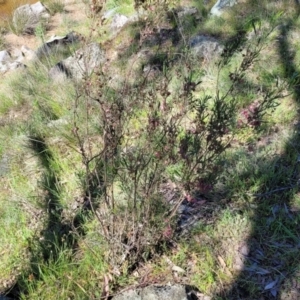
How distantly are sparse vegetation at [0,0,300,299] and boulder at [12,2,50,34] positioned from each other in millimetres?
4189

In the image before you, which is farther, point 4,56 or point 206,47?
Answer: point 4,56

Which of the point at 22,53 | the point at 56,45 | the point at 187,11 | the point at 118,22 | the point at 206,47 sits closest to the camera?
the point at 206,47

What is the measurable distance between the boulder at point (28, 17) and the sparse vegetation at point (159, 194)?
13.7 ft

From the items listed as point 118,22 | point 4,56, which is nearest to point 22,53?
point 4,56

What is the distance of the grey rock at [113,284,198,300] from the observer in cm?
201

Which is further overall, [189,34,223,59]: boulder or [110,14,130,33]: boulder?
[110,14,130,33]: boulder

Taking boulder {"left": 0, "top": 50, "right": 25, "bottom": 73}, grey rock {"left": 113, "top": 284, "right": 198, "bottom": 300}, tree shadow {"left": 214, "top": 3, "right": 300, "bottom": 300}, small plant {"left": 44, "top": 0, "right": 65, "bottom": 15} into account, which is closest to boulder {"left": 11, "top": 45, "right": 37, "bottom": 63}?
boulder {"left": 0, "top": 50, "right": 25, "bottom": 73}

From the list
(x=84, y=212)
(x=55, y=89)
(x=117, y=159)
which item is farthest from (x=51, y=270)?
(x=55, y=89)

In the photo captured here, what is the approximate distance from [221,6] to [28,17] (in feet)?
13.6

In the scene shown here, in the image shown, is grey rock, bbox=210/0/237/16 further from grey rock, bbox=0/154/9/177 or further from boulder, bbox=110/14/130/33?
grey rock, bbox=0/154/9/177

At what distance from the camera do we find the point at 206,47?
4090 millimetres

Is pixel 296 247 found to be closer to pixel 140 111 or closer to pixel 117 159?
pixel 117 159

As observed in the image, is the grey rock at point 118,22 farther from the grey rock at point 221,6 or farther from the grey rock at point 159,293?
the grey rock at point 159,293

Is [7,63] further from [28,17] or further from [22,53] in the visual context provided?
[28,17]
